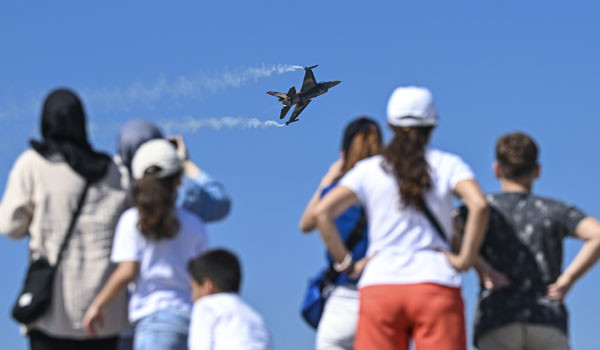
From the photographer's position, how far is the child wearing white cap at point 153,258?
674 centimetres

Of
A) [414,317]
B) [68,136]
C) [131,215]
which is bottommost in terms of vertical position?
[414,317]

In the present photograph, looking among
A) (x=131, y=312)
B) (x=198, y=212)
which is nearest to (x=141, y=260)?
(x=131, y=312)

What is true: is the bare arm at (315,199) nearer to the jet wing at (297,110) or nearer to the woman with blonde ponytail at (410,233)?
the woman with blonde ponytail at (410,233)

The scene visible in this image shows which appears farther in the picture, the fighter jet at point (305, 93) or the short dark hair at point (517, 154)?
the fighter jet at point (305, 93)

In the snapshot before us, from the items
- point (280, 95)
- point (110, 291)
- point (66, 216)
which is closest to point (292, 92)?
point (280, 95)

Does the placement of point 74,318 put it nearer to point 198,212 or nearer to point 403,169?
point 198,212

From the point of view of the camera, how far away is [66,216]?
702cm

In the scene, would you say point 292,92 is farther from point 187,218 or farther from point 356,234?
point 187,218

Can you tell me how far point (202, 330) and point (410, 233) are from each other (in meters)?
1.61

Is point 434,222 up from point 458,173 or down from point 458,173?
down

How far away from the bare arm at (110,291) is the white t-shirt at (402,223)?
5.58 feet

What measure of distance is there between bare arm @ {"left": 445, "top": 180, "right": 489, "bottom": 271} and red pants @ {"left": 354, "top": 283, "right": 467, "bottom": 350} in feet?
0.71

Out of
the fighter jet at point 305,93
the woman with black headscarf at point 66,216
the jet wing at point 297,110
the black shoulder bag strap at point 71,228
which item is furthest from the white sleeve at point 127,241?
the jet wing at point 297,110

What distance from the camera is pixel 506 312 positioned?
6.68 metres
